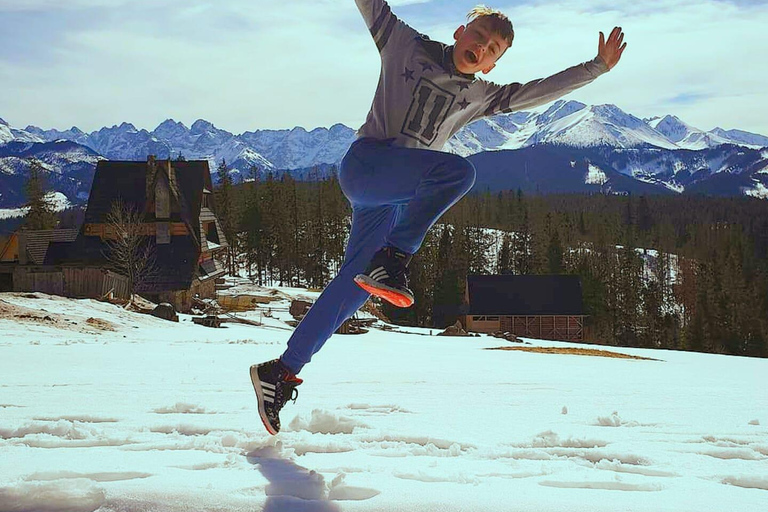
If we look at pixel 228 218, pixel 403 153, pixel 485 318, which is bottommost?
pixel 485 318

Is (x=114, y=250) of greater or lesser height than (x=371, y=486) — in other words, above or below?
above

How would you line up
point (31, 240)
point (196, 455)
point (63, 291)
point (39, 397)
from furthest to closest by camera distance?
1. point (31, 240)
2. point (63, 291)
3. point (39, 397)
4. point (196, 455)

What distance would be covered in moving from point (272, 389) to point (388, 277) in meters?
0.65

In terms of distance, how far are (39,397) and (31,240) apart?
110 ft

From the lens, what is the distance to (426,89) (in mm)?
2949

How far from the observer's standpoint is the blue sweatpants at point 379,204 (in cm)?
279

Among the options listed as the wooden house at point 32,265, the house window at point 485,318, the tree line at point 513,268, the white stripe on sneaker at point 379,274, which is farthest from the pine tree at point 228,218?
the white stripe on sneaker at point 379,274

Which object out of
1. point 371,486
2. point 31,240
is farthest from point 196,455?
point 31,240

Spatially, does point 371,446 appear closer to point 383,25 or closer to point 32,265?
point 383,25

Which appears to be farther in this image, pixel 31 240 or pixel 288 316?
pixel 31 240

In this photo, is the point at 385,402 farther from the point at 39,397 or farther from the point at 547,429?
the point at 39,397

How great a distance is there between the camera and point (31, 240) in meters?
33.2

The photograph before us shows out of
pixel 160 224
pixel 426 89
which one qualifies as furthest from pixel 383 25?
pixel 160 224

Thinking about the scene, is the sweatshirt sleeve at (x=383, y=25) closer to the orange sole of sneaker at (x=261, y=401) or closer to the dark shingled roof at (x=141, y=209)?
the orange sole of sneaker at (x=261, y=401)
